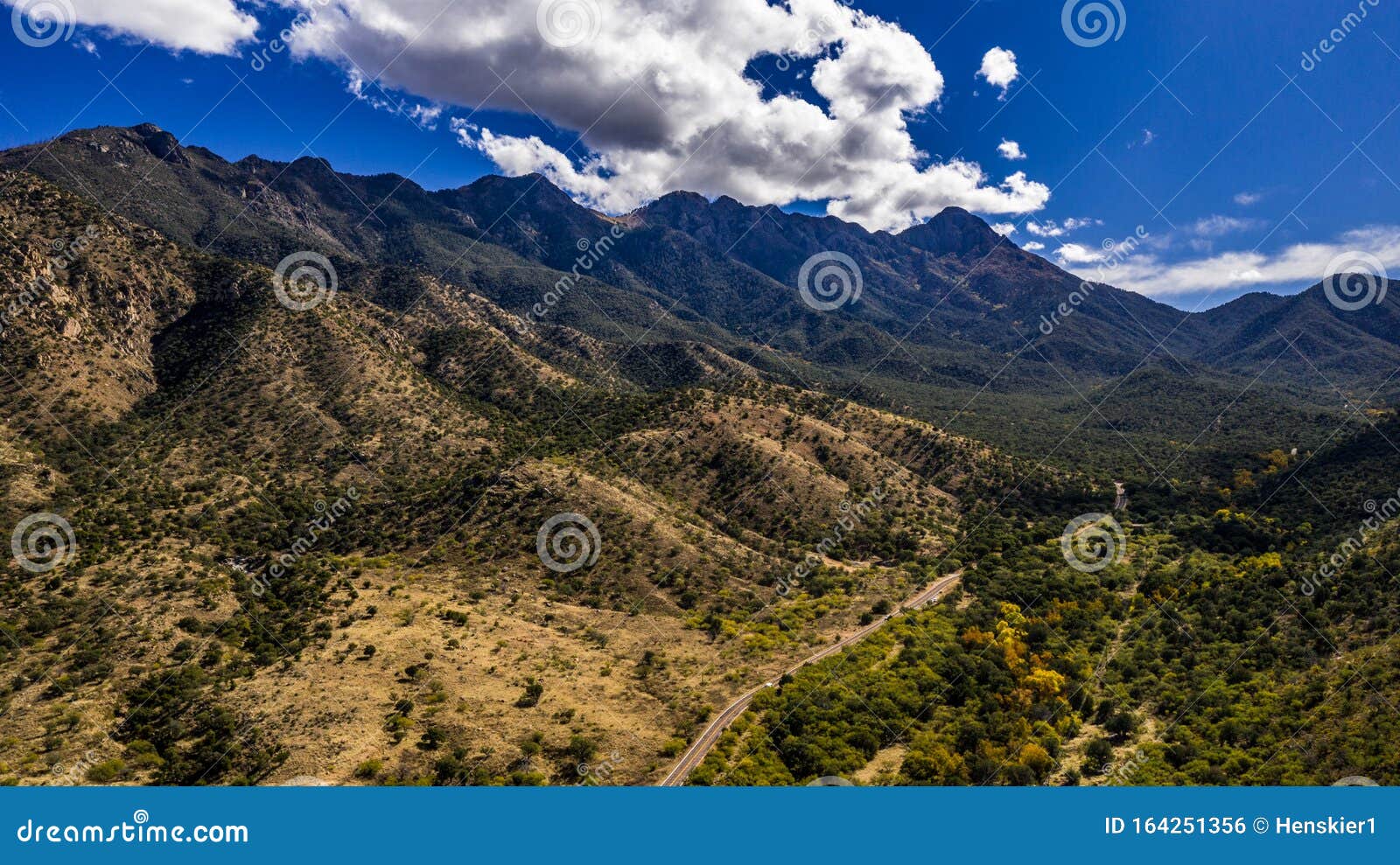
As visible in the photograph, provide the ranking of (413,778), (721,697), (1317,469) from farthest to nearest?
1. (1317,469)
2. (721,697)
3. (413,778)

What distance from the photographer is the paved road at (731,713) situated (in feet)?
128

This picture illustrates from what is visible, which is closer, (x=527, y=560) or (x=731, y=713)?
(x=731, y=713)

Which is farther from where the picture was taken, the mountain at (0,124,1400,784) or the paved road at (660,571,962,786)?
the mountain at (0,124,1400,784)

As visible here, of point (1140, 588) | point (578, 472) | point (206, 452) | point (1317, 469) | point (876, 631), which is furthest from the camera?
point (1317, 469)

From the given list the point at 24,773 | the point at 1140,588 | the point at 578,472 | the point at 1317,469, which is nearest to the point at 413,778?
the point at 24,773

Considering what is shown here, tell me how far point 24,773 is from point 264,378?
7219cm

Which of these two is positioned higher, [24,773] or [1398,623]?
[1398,623]

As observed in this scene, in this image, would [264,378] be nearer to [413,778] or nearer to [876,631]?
[413,778]

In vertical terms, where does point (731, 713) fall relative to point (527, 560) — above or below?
below

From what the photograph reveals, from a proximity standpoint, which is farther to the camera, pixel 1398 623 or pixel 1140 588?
pixel 1140 588

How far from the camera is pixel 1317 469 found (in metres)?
101

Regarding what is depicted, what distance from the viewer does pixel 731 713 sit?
4612 centimetres

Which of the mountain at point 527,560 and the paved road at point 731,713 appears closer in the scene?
the paved road at point 731,713

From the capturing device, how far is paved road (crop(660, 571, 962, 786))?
1533 inches
